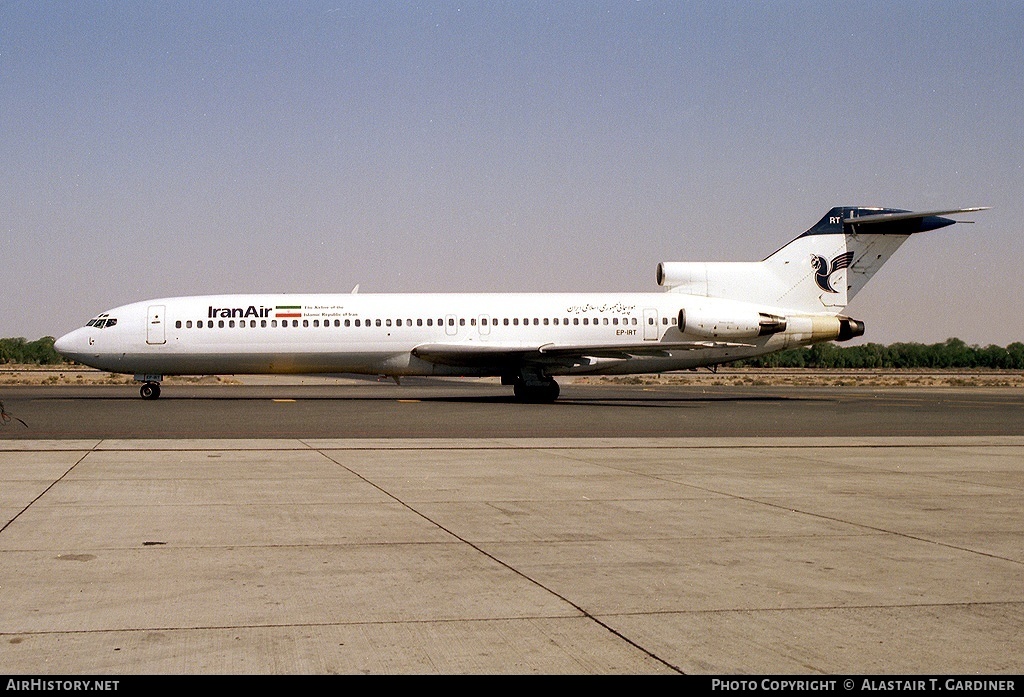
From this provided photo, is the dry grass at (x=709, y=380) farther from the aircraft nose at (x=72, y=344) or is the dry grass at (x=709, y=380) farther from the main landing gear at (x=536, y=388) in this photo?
the main landing gear at (x=536, y=388)

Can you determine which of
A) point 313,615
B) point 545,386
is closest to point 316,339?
point 545,386

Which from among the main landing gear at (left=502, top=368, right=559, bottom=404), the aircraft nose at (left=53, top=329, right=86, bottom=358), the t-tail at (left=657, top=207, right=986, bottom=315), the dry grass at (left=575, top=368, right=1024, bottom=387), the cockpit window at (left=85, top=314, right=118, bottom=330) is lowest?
the dry grass at (left=575, top=368, right=1024, bottom=387)

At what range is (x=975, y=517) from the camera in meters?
8.87

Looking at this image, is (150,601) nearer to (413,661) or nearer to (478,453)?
(413,661)

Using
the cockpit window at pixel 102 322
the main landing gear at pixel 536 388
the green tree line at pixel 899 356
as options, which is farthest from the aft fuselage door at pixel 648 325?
the green tree line at pixel 899 356

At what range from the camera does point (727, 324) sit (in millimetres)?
31594

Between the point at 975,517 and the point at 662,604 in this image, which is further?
the point at 975,517

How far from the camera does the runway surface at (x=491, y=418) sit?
731 inches

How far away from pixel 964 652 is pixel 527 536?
12.2 ft

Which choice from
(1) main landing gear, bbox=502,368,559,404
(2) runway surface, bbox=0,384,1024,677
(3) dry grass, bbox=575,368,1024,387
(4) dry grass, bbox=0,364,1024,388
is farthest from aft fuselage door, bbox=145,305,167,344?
(3) dry grass, bbox=575,368,1024,387

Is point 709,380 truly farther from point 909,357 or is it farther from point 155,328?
point 909,357

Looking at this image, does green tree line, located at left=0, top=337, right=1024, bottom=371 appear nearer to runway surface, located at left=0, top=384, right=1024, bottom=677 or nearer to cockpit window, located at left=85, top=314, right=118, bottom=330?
cockpit window, located at left=85, top=314, right=118, bottom=330

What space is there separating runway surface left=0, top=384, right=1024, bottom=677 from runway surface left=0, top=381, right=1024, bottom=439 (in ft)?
10.6

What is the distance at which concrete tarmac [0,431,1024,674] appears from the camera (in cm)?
474
